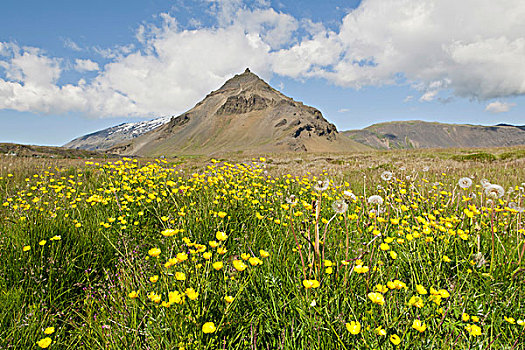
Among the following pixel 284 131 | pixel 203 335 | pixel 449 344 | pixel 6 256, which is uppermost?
pixel 284 131

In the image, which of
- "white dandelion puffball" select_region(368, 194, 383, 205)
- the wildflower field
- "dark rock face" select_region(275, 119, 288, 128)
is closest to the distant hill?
the wildflower field

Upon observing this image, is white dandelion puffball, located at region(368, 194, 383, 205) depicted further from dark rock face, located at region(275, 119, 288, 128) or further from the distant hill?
dark rock face, located at region(275, 119, 288, 128)

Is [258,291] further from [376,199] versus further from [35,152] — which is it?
[35,152]

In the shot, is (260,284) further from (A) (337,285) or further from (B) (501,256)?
(B) (501,256)

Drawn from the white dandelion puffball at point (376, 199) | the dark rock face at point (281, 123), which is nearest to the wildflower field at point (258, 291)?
the white dandelion puffball at point (376, 199)

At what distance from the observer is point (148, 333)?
171 cm

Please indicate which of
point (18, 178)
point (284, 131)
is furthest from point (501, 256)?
point (284, 131)

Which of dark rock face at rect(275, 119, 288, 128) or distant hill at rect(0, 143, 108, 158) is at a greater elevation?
dark rock face at rect(275, 119, 288, 128)

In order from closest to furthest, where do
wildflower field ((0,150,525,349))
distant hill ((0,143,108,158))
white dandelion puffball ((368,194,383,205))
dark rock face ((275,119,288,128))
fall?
wildflower field ((0,150,525,349))
white dandelion puffball ((368,194,383,205))
distant hill ((0,143,108,158))
dark rock face ((275,119,288,128))

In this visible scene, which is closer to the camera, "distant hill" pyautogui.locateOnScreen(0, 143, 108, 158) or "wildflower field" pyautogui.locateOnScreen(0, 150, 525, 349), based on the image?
"wildflower field" pyautogui.locateOnScreen(0, 150, 525, 349)

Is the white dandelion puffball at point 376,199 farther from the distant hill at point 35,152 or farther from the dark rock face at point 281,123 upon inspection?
the dark rock face at point 281,123

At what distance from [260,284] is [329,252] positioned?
0.91 metres

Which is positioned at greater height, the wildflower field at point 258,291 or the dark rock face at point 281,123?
the dark rock face at point 281,123

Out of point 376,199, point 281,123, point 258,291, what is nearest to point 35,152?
Result: point 258,291
